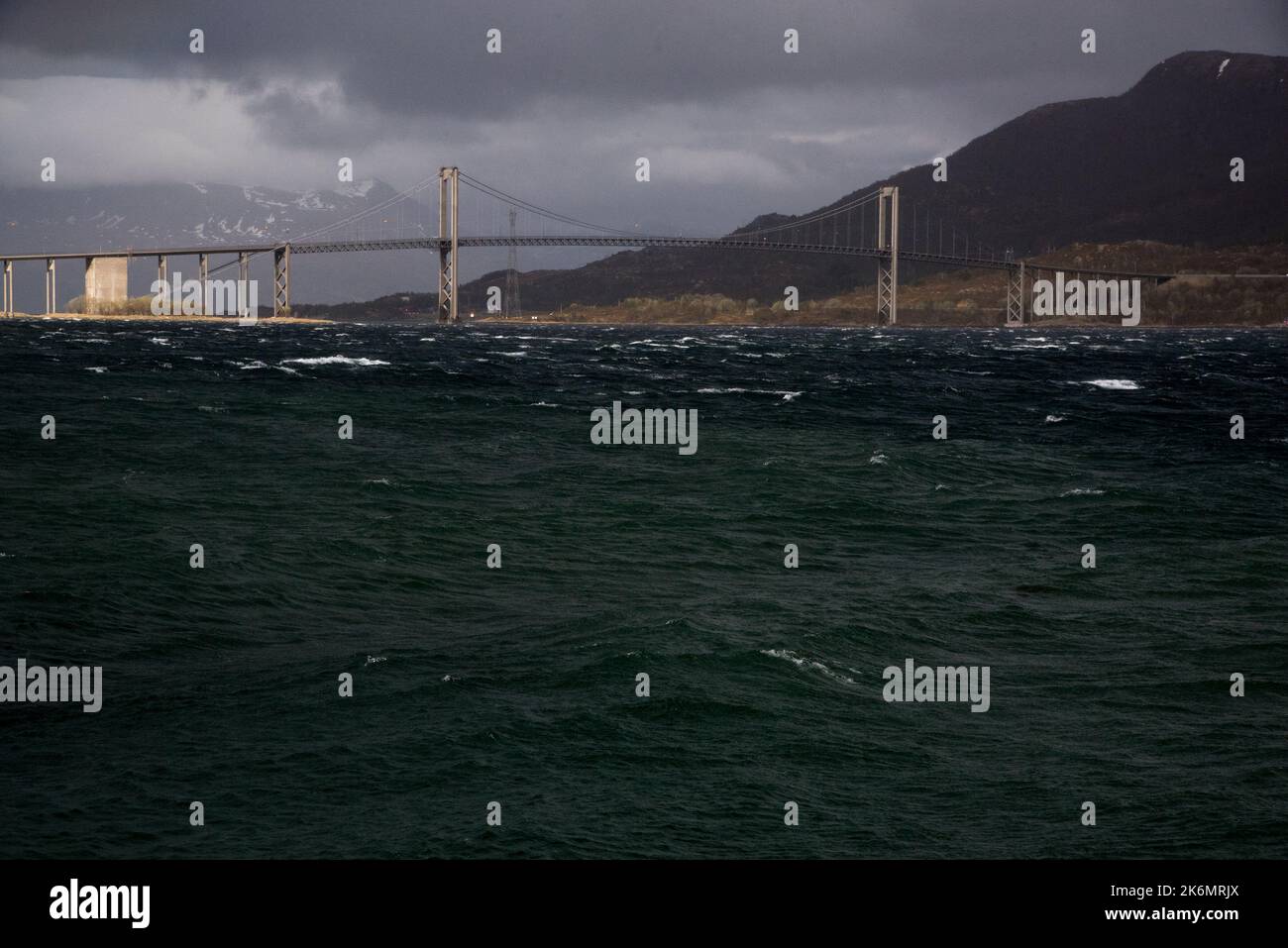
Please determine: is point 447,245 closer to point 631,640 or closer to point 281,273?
point 281,273

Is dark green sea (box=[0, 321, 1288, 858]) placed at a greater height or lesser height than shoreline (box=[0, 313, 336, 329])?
lesser

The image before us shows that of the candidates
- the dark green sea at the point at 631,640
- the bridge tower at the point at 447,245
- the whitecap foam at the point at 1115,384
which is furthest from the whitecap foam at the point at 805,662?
the bridge tower at the point at 447,245

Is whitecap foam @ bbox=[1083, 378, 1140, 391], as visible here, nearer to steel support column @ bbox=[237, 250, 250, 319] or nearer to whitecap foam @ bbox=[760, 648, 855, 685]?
whitecap foam @ bbox=[760, 648, 855, 685]

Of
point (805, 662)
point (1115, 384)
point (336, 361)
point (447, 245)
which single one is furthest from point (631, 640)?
point (447, 245)

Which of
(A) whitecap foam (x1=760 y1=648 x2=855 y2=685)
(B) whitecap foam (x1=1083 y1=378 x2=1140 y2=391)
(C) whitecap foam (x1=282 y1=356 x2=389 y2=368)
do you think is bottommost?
(A) whitecap foam (x1=760 y1=648 x2=855 y2=685)

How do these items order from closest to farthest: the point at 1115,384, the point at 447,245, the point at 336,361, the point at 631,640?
1. the point at 631,640
2. the point at 1115,384
3. the point at 336,361
4. the point at 447,245

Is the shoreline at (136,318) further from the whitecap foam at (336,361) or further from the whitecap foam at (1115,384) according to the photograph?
the whitecap foam at (1115,384)

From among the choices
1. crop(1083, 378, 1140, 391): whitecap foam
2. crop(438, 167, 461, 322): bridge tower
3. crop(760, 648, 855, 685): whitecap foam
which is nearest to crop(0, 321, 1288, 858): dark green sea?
crop(760, 648, 855, 685): whitecap foam

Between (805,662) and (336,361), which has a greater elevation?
(336,361)
